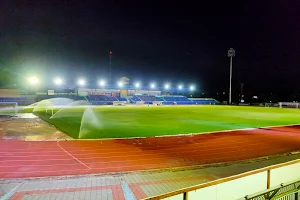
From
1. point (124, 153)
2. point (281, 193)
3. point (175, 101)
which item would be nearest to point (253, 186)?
point (281, 193)

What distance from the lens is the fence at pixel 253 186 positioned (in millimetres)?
3719

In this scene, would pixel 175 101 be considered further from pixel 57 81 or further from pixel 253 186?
pixel 253 186

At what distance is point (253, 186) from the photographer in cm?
441

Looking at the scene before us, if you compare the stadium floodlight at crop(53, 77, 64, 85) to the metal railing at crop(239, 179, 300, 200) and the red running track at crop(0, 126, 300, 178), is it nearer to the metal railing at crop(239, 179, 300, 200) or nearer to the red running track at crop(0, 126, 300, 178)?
the red running track at crop(0, 126, 300, 178)

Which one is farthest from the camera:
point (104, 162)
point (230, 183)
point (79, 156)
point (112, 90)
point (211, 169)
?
point (112, 90)

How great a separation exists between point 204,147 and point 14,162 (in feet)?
26.7

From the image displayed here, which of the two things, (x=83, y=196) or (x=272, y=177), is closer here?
(x=272, y=177)

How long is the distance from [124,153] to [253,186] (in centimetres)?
688

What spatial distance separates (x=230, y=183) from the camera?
13.5 ft

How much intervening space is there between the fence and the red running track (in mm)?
4489

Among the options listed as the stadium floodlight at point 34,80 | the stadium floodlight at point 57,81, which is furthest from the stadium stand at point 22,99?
the stadium floodlight at point 57,81

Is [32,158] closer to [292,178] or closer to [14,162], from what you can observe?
[14,162]

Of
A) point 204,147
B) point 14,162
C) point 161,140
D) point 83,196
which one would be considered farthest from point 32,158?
point 204,147

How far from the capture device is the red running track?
855 centimetres
